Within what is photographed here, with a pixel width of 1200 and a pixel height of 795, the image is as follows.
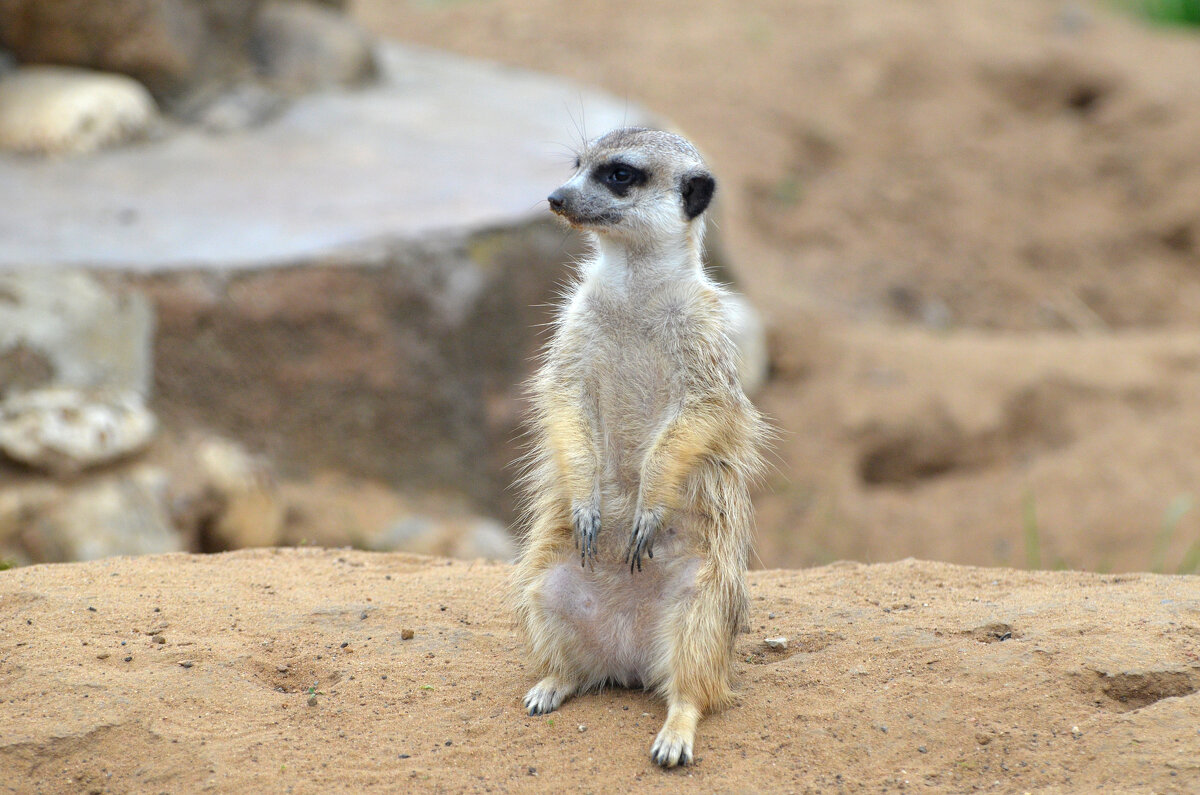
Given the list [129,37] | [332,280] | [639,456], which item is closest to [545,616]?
[639,456]

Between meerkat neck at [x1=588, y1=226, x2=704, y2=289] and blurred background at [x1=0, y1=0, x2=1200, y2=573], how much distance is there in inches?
48.3

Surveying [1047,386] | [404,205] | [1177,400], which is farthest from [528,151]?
[1177,400]

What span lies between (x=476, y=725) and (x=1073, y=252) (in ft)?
28.8

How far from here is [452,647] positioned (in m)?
3.10

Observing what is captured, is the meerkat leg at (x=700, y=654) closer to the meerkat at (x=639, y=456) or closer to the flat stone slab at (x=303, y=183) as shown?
the meerkat at (x=639, y=456)

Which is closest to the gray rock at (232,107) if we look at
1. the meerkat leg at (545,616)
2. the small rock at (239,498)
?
the small rock at (239,498)

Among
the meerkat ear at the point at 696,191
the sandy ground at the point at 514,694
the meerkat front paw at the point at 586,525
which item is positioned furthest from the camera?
the meerkat ear at the point at 696,191

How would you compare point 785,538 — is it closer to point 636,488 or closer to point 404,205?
point 404,205

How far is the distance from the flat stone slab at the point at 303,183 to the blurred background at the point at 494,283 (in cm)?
3

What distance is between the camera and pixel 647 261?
310 cm

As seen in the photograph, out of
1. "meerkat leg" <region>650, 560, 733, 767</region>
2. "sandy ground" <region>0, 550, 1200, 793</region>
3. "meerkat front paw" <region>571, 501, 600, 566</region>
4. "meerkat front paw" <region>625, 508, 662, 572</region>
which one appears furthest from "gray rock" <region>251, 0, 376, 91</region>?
"meerkat leg" <region>650, 560, 733, 767</region>

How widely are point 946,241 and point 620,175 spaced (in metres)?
7.73

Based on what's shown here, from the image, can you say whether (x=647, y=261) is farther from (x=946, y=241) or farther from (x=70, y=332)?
(x=946, y=241)

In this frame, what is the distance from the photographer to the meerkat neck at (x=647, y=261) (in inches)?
121
